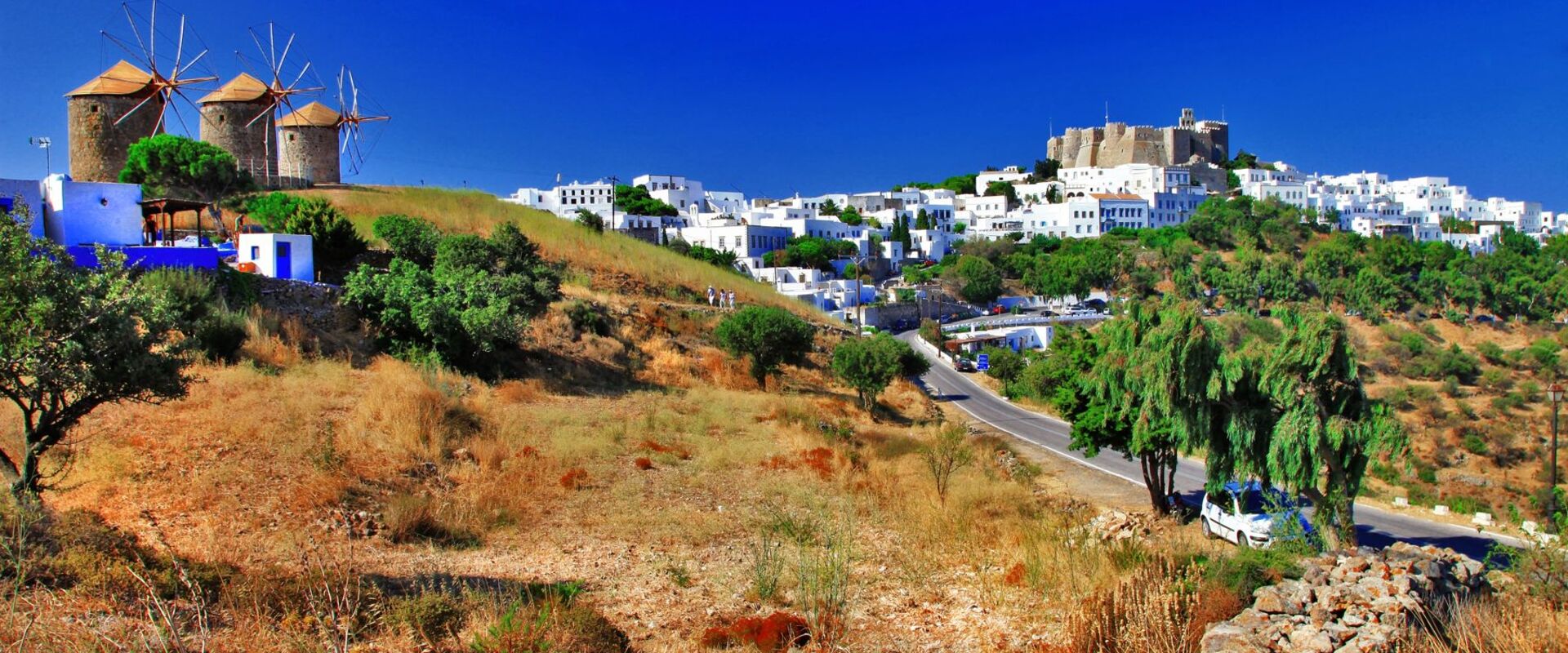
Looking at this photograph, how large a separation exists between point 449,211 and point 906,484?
2852 centimetres

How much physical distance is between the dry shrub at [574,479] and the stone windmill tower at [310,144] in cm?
3413

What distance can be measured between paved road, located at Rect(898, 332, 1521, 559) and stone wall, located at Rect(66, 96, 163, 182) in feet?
99.8

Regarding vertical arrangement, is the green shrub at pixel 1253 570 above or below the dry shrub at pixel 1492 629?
below

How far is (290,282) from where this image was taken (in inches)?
821

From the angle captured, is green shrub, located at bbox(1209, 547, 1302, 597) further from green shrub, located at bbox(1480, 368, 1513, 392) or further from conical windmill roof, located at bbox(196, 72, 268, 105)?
green shrub, located at bbox(1480, 368, 1513, 392)

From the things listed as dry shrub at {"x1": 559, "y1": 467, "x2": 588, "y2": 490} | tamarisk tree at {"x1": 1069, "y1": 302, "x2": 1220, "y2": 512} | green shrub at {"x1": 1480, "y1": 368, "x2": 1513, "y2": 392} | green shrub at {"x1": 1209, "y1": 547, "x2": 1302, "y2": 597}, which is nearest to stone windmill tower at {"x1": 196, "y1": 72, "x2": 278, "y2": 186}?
dry shrub at {"x1": 559, "y1": 467, "x2": 588, "y2": 490}

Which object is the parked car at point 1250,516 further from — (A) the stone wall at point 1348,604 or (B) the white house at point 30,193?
(B) the white house at point 30,193

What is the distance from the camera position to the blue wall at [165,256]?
18.4 m

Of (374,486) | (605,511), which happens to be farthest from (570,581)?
(374,486)

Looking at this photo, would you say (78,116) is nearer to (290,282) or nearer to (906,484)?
(290,282)

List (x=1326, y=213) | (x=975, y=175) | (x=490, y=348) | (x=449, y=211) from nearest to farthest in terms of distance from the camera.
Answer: (x=490, y=348) → (x=449, y=211) → (x=1326, y=213) → (x=975, y=175)

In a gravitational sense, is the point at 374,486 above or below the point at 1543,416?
above

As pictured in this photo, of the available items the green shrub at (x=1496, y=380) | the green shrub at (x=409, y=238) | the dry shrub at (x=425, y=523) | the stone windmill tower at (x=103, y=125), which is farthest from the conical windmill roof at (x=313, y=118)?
the green shrub at (x=1496, y=380)

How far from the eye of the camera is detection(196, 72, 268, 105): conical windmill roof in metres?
39.0
